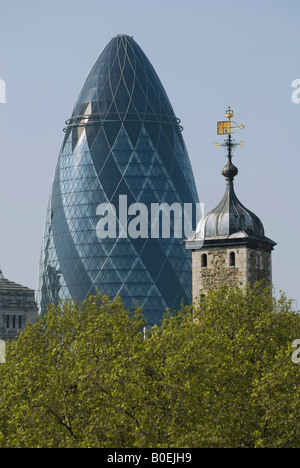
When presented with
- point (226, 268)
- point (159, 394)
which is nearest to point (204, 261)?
point (226, 268)

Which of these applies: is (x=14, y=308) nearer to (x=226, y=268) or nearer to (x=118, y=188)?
(x=118, y=188)

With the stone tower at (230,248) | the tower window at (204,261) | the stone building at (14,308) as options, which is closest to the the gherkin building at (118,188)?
the stone building at (14,308)

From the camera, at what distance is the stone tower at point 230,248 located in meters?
79.2

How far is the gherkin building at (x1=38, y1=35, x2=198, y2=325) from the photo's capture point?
177625mm

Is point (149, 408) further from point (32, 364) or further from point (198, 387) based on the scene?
point (32, 364)

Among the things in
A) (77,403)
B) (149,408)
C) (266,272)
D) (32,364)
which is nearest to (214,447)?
(149,408)

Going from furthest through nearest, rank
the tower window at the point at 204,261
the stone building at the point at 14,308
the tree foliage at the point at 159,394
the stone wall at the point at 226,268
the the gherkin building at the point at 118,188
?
1. the the gherkin building at the point at 118,188
2. the stone building at the point at 14,308
3. the tower window at the point at 204,261
4. the stone wall at the point at 226,268
5. the tree foliage at the point at 159,394

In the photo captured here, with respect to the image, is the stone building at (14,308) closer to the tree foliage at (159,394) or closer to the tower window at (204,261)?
the tower window at (204,261)

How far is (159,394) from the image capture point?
52.4 m

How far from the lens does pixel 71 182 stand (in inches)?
7190

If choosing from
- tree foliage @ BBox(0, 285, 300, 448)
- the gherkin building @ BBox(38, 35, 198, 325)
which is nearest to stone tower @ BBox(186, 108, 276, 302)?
tree foliage @ BBox(0, 285, 300, 448)

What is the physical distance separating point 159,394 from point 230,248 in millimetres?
28816

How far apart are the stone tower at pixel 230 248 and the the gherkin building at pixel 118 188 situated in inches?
3657

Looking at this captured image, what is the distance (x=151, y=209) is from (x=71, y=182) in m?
11.6
